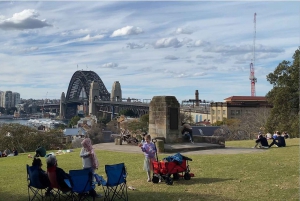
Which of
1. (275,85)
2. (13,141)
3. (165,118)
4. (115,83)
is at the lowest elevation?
(13,141)

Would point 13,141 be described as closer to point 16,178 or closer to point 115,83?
point 16,178

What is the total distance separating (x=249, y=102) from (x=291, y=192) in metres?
97.1

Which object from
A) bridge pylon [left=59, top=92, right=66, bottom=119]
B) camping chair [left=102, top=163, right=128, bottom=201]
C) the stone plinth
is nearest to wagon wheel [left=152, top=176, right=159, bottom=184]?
camping chair [left=102, top=163, right=128, bottom=201]

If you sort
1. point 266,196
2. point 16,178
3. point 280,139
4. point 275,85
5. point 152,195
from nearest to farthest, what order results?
point 266,196 → point 152,195 → point 16,178 → point 280,139 → point 275,85

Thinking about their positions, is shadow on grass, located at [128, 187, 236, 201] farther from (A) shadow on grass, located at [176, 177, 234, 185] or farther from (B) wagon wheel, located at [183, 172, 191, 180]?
(B) wagon wheel, located at [183, 172, 191, 180]

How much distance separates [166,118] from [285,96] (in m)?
22.0

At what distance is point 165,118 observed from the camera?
2109 centimetres

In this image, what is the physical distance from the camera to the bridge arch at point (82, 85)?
554ft

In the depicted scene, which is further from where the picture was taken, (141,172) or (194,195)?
(141,172)

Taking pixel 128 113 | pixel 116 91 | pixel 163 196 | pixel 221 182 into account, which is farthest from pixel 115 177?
pixel 116 91

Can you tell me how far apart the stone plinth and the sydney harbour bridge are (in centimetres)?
10360

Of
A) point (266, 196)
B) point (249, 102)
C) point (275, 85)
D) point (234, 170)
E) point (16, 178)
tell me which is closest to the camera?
point (266, 196)

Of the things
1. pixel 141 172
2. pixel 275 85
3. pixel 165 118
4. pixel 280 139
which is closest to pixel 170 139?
pixel 165 118

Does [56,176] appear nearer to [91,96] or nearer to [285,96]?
[285,96]
